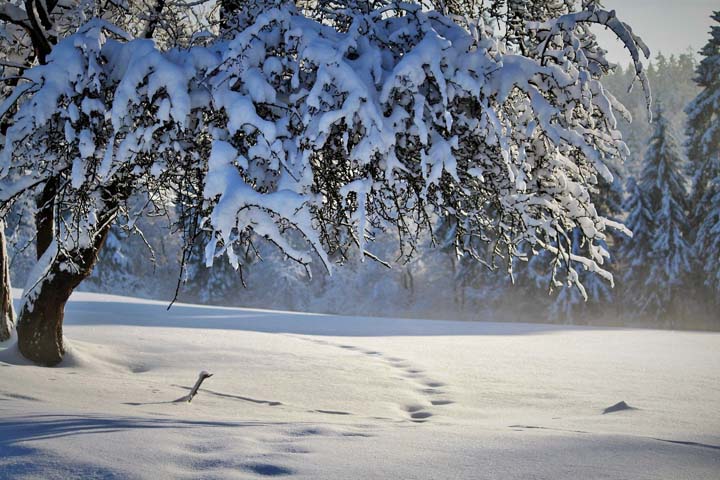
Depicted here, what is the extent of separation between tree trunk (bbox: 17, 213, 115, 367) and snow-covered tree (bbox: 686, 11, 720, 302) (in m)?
27.0

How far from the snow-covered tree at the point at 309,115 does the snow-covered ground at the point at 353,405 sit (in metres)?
1.25

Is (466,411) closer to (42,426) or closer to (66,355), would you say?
(42,426)

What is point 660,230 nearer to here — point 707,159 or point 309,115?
point 707,159

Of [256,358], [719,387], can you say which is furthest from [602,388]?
[256,358]

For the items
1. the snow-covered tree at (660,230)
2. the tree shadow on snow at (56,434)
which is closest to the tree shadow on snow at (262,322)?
the tree shadow on snow at (56,434)

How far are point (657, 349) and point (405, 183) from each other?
8.65 m

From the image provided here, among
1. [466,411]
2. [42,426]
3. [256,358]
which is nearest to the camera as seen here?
[42,426]

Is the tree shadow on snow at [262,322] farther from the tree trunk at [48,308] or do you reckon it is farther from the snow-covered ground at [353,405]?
the tree trunk at [48,308]

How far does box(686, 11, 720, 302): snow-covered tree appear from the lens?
94.0 feet

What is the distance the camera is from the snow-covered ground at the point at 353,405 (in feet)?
11.8

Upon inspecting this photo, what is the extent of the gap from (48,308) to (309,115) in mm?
5022

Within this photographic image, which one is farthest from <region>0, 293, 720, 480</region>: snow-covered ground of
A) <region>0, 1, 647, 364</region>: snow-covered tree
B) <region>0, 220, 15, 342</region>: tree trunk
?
<region>0, 1, 647, 364</region>: snow-covered tree

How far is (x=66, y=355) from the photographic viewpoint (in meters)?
8.48

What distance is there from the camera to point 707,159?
29.8m
